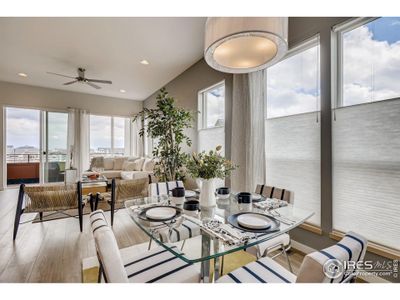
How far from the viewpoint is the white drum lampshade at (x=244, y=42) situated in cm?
110

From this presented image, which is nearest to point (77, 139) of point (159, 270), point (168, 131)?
point (168, 131)

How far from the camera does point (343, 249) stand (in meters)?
0.66

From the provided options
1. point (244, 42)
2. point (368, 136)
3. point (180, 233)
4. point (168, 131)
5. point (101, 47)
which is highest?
point (101, 47)

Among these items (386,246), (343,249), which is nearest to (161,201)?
(343,249)

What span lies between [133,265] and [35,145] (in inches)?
254

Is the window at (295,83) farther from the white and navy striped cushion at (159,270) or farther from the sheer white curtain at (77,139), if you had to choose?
the sheer white curtain at (77,139)

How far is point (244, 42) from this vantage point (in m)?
1.37

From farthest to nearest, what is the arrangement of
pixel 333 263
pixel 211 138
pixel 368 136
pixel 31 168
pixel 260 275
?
pixel 31 168 < pixel 211 138 < pixel 368 136 < pixel 260 275 < pixel 333 263

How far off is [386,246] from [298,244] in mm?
769

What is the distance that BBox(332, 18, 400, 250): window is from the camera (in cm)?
154

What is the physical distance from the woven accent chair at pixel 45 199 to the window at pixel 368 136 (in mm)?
3067

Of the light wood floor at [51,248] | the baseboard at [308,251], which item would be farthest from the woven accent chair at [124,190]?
the baseboard at [308,251]

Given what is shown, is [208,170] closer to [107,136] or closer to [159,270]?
[159,270]
